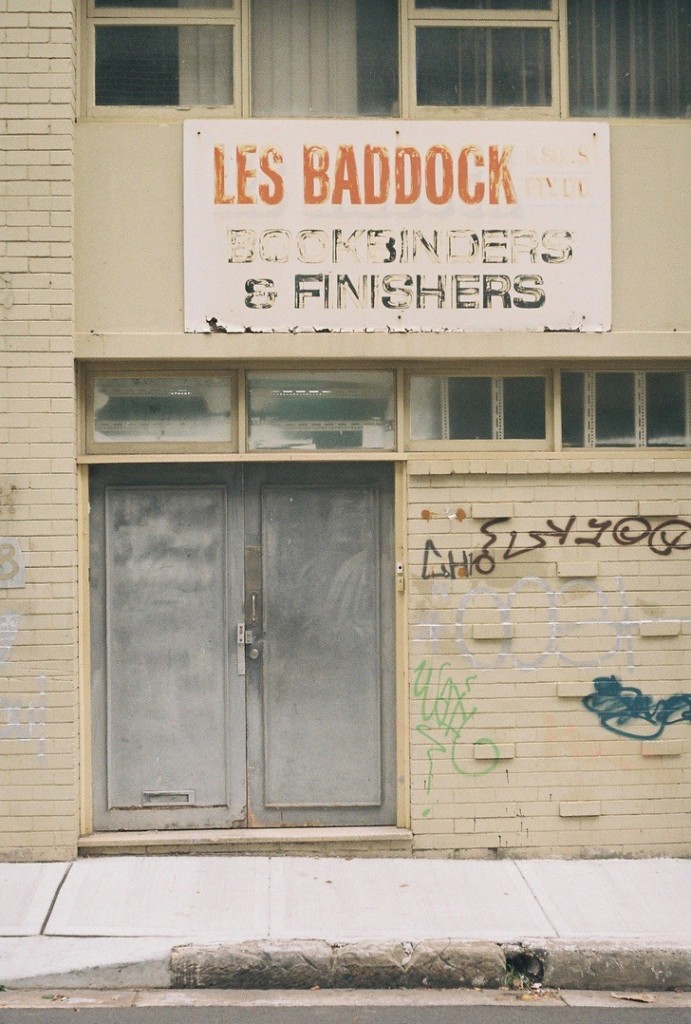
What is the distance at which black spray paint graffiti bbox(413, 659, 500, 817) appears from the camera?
6.90 meters

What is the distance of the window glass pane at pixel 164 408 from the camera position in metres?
7.00

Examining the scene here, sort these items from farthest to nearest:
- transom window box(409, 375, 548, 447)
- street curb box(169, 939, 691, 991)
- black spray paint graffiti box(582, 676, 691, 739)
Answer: transom window box(409, 375, 548, 447)
black spray paint graffiti box(582, 676, 691, 739)
street curb box(169, 939, 691, 991)

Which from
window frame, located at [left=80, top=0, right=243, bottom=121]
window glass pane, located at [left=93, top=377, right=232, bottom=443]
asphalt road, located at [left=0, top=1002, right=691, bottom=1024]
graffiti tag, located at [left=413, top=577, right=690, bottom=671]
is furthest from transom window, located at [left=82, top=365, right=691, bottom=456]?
asphalt road, located at [left=0, top=1002, right=691, bottom=1024]

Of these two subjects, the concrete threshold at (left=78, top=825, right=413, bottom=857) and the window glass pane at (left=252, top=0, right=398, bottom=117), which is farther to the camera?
the window glass pane at (left=252, top=0, right=398, bottom=117)

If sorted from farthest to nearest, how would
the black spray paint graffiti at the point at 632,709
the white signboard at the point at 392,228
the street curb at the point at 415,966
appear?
the black spray paint graffiti at the point at 632,709, the white signboard at the point at 392,228, the street curb at the point at 415,966

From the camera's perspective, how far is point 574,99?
711 cm

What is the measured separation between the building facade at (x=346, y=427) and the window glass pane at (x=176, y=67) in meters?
0.03

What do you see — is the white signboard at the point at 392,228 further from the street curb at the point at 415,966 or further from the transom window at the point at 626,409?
the street curb at the point at 415,966

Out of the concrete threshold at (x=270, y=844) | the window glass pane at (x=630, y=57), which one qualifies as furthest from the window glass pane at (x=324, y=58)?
the concrete threshold at (x=270, y=844)

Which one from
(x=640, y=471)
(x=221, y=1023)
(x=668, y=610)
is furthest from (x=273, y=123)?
(x=221, y=1023)

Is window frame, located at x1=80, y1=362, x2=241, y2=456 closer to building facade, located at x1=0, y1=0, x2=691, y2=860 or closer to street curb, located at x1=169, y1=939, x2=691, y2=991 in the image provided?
building facade, located at x1=0, y1=0, x2=691, y2=860

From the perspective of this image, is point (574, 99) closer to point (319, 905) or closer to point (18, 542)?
point (18, 542)

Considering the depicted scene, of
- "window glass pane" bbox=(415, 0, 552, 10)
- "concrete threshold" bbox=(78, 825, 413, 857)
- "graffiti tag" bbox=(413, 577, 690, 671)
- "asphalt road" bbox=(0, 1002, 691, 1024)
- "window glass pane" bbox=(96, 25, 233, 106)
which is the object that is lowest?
"asphalt road" bbox=(0, 1002, 691, 1024)

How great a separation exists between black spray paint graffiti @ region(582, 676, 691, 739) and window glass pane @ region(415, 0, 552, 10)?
4009mm
